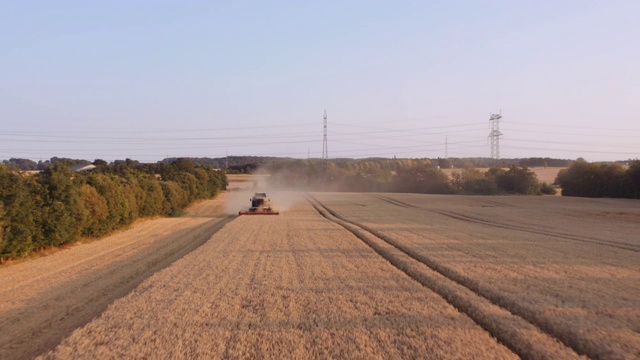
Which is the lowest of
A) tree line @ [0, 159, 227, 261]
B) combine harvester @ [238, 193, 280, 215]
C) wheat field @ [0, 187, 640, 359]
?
combine harvester @ [238, 193, 280, 215]

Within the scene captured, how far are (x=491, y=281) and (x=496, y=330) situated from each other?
4.25 m

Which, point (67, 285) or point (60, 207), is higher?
point (60, 207)

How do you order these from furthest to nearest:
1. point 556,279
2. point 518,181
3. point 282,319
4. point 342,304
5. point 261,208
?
point 518,181 → point 261,208 → point 556,279 → point 342,304 → point 282,319

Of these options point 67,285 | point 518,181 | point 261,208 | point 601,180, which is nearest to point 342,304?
point 67,285

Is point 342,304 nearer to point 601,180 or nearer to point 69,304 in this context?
point 69,304

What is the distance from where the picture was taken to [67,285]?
44.7ft

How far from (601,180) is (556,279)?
211 ft

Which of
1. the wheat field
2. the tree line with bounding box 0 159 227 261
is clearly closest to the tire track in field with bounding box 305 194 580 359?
the wheat field

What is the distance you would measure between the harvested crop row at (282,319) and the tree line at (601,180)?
195ft

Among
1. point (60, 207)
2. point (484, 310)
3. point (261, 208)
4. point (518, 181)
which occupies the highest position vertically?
point (60, 207)

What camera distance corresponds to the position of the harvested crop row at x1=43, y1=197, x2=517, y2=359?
7.56 metres

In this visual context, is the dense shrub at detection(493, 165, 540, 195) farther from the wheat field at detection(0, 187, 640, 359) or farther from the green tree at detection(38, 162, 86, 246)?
the green tree at detection(38, 162, 86, 246)

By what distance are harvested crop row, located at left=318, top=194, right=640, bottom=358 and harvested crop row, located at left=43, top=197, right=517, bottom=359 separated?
4.54 ft

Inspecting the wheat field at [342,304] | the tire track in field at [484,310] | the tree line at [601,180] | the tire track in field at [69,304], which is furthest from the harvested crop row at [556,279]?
the tree line at [601,180]
